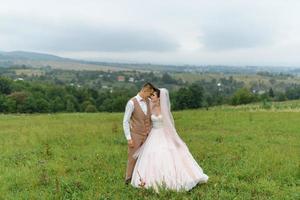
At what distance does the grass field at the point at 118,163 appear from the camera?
9.28 metres

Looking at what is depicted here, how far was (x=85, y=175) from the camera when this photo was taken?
10.9m

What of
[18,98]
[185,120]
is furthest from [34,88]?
[185,120]

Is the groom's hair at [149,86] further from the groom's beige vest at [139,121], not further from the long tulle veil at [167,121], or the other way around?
the groom's beige vest at [139,121]

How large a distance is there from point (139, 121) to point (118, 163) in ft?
10.2

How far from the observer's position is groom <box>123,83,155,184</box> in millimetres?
9305

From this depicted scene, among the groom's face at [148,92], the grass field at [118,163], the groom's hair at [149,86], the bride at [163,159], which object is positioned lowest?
the grass field at [118,163]

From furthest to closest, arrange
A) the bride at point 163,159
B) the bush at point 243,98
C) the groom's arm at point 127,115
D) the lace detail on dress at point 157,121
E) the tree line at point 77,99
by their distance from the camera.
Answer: the bush at point 243,98, the tree line at point 77,99, the lace detail on dress at point 157,121, the groom's arm at point 127,115, the bride at point 163,159

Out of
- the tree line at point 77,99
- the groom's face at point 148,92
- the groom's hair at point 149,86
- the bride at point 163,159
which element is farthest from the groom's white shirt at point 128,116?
the tree line at point 77,99

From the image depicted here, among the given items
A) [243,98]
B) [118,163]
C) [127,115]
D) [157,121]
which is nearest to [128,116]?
[127,115]

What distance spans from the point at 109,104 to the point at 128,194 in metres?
68.9

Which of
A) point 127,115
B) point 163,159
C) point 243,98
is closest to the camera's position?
point 163,159

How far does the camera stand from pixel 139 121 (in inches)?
372

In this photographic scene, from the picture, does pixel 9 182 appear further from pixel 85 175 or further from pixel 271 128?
pixel 271 128

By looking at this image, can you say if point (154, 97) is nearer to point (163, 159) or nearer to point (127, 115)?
point (127, 115)
